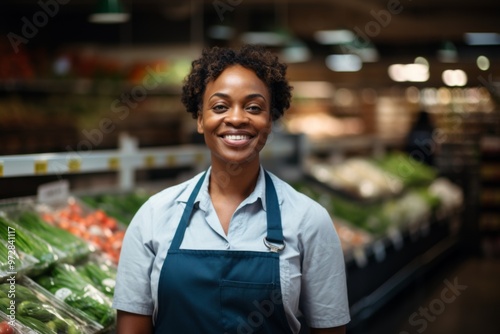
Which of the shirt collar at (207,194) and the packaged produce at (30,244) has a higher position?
the shirt collar at (207,194)

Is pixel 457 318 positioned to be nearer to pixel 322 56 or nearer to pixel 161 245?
pixel 161 245

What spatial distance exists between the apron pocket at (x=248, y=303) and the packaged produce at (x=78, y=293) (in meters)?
0.85

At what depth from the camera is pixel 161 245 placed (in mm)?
2295

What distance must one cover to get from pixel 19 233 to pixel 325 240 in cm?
141

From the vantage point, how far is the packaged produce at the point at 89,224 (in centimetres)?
378

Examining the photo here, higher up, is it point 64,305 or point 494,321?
point 64,305

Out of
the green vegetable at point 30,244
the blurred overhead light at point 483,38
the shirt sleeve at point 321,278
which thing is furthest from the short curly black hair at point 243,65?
the blurred overhead light at point 483,38

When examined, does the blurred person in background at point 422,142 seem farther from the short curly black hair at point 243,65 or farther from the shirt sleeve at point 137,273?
the shirt sleeve at point 137,273

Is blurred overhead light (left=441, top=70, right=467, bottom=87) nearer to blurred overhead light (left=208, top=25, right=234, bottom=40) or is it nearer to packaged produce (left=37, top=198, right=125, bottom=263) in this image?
blurred overhead light (left=208, top=25, right=234, bottom=40)

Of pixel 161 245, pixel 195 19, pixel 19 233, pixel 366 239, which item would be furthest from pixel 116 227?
pixel 195 19

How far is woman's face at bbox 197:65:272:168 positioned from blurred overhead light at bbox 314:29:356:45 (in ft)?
45.9

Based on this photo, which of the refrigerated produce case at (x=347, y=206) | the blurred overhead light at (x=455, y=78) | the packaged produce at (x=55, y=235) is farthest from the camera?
the blurred overhead light at (x=455, y=78)

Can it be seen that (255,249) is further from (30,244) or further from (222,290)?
(30,244)

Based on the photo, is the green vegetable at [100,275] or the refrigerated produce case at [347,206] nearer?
the green vegetable at [100,275]
